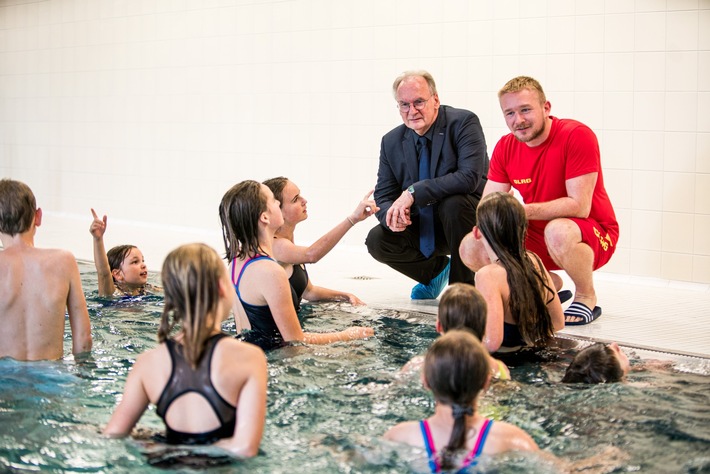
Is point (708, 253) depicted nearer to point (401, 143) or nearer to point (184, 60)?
point (401, 143)

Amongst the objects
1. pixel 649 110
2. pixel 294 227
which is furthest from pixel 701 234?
pixel 294 227

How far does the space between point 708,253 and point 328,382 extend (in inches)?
163

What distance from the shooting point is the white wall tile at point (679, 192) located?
6.69 meters

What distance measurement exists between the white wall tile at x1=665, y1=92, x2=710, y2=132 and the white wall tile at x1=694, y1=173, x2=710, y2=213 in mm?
398

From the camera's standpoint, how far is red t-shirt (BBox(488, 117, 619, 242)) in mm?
5223

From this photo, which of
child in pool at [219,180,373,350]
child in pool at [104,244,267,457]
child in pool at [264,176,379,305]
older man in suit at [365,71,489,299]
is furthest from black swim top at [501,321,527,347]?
child in pool at [104,244,267,457]

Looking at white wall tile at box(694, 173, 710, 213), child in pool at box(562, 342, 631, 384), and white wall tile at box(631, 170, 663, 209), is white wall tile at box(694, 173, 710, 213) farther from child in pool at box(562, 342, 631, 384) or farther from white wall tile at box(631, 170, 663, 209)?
child in pool at box(562, 342, 631, 384)

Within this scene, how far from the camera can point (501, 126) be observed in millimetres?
7551

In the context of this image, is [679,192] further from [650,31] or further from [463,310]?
[463,310]

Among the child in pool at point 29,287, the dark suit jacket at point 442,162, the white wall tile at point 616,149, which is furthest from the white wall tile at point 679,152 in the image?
the child in pool at point 29,287

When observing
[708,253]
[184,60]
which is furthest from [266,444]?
[184,60]

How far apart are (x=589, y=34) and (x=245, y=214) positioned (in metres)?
4.16

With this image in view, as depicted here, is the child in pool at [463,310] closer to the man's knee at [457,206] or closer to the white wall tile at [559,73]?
the man's knee at [457,206]

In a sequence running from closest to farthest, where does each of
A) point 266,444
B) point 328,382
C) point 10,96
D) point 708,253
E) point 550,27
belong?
point 266,444 → point 328,382 → point 708,253 → point 550,27 → point 10,96
